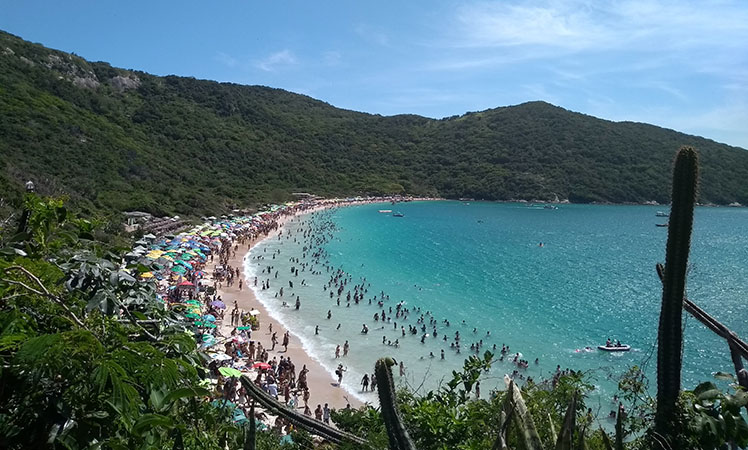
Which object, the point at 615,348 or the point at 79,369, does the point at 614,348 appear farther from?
the point at 79,369

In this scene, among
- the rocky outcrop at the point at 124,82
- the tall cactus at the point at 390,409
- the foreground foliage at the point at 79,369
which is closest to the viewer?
the foreground foliage at the point at 79,369

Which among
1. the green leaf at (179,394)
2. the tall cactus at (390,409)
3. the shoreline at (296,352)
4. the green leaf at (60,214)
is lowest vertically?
the shoreline at (296,352)

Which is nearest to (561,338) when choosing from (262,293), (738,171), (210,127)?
(262,293)

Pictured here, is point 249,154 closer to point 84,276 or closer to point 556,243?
point 556,243

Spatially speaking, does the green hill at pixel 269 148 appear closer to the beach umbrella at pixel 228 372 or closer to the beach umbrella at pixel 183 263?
the beach umbrella at pixel 183 263

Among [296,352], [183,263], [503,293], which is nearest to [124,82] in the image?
[183,263]

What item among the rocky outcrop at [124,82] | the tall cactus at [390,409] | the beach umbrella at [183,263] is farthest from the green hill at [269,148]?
the tall cactus at [390,409]
